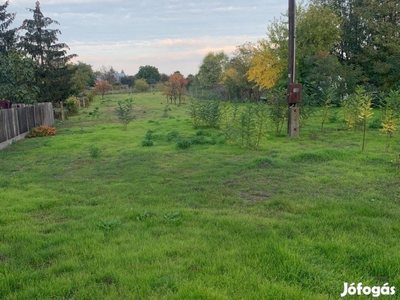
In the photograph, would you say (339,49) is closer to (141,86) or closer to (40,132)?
(40,132)

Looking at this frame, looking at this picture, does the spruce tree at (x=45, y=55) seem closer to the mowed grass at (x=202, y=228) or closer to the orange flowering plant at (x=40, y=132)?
the orange flowering plant at (x=40, y=132)

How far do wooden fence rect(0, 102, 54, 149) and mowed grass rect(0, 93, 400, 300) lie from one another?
520 cm

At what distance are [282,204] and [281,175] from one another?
178cm

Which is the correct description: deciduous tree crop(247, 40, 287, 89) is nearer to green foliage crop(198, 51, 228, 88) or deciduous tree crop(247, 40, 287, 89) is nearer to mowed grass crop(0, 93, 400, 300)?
green foliage crop(198, 51, 228, 88)

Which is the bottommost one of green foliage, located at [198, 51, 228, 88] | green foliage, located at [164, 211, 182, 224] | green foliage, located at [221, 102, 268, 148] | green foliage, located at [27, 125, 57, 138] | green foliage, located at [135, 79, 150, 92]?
green foliage, located at [164, 211, 182, 224]

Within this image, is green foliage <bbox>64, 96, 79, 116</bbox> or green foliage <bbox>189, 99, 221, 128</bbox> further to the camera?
green foliage <bbox>64, 96, 79, 116</bbox>

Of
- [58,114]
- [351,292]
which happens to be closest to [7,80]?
[58,114]

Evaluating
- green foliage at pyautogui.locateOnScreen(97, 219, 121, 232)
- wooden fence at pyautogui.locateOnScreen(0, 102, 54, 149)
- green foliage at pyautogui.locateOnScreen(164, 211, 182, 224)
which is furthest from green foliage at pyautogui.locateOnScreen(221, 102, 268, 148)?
wooden fence at pyautogui.locateOnScreen(0, 102, 54, 149)

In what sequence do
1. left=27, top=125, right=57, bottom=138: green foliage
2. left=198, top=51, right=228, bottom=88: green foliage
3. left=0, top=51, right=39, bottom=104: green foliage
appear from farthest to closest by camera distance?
left=198, top=51, right=228, bottom=88: green foliage < left=27, top=125, right=57, bottom=138: green foliage < left=0, top=51, right=39, bottom=104: green foliage

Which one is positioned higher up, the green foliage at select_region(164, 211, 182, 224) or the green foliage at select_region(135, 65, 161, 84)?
the green foliage at select_region(135, 65, 161, 84)

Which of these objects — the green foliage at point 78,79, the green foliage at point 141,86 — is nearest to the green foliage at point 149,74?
the green foliage at point 141,86

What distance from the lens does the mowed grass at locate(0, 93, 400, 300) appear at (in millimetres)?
2805

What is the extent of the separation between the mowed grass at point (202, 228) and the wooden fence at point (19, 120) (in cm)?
520

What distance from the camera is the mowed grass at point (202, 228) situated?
9.20 ft
